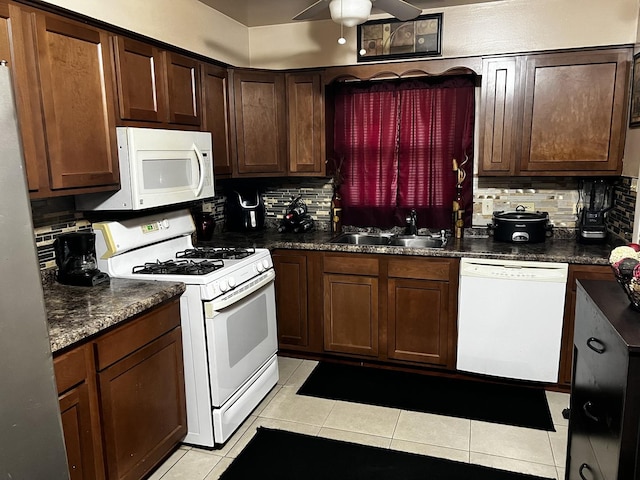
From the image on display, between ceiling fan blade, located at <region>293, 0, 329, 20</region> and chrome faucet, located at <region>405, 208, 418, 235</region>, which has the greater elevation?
ceiling fan blade, located at <region>293, 0, 329, 20</region>

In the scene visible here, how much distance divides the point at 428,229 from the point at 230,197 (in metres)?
1.60

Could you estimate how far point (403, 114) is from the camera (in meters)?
3.60

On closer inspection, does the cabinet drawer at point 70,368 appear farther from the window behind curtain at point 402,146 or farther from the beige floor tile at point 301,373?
the window behind curtain at point 402,146

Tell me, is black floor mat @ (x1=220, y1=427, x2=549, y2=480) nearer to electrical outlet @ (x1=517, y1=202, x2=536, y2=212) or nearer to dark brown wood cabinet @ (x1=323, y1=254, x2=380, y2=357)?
dark brown wood cabinet @ (x1=323, y1=254, x2=380, y2=357)

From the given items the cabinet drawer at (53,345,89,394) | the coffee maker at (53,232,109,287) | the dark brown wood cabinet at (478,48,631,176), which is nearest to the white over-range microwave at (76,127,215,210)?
the coffee maker at (53,232,109,287)

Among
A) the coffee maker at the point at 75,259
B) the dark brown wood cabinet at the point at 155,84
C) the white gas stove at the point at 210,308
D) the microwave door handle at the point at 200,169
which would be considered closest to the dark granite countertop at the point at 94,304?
the coffee maker at the point at 75,259

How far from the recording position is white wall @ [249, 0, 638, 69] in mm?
3021

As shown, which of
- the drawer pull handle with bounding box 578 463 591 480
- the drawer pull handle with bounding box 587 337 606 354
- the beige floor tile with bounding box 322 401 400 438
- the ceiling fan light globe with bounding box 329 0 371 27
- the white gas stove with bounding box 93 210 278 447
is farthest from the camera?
the beige floor tile with bounding box 322 401 400 438

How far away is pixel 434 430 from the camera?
268 centimetres

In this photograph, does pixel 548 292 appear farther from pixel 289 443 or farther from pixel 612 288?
pixel 289 443

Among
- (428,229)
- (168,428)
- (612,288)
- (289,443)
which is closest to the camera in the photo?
(612,288)

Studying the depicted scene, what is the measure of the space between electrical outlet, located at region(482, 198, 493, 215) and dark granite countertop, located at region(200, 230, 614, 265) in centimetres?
20

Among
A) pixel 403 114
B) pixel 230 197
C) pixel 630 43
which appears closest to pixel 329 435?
pixel 230 197

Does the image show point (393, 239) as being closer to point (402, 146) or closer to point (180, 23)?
point (402, 146)
